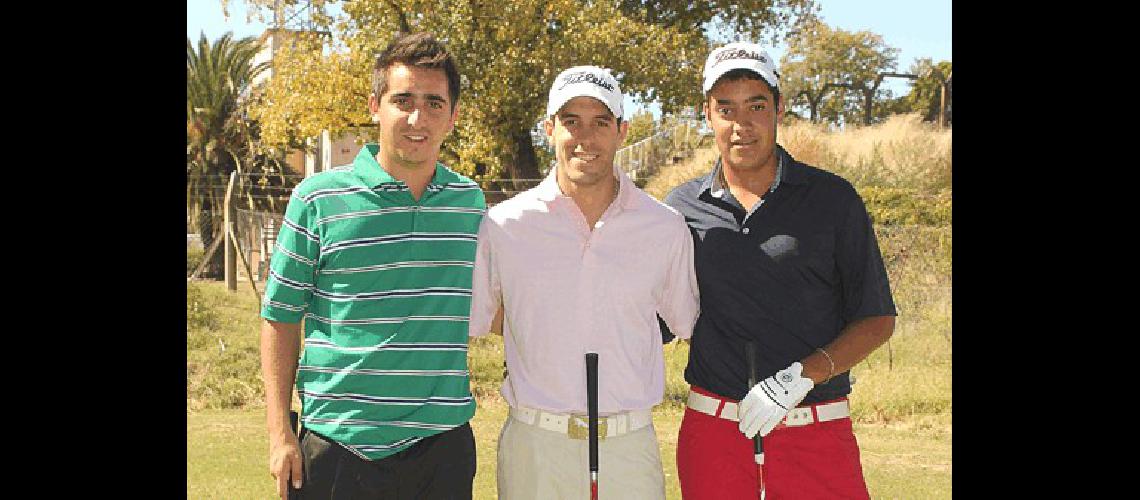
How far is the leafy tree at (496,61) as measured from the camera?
1733 cm

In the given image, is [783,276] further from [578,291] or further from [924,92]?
[924,92]

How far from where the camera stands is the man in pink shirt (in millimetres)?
3742

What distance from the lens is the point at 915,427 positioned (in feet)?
37.5

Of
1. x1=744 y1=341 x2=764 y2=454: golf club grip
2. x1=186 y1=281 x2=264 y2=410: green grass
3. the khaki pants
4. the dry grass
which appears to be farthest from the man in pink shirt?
the dry grass

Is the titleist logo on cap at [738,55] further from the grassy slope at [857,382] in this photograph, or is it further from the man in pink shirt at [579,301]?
the grassy slope at [857,382]

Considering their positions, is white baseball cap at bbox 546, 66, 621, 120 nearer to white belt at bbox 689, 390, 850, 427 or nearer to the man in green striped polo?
the man in green striped polo

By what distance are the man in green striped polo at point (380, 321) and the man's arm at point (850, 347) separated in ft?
3.94

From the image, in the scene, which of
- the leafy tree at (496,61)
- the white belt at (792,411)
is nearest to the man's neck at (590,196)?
the white belt at (792,411)

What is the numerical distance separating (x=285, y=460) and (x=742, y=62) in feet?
6.83

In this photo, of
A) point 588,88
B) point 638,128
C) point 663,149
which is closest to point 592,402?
point 588,88

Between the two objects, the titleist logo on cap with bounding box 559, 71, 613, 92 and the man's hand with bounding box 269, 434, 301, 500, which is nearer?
the man's hand with bounding box 269, 434, 301, 500

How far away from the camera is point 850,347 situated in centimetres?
385

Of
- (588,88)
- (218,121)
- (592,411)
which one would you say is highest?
(218,121)
